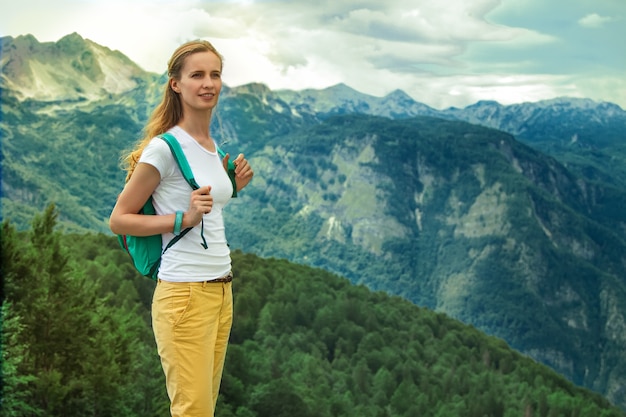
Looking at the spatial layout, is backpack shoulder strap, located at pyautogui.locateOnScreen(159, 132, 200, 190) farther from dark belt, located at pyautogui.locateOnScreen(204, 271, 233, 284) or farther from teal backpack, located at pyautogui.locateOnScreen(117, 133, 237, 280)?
dark belt, located at pyautogui.locateOnScreen(204, 271, 233, 284)

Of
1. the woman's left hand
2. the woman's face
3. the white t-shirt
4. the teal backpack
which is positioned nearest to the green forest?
the woman's left hand

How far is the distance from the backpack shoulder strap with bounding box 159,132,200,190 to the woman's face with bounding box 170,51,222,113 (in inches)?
12.2

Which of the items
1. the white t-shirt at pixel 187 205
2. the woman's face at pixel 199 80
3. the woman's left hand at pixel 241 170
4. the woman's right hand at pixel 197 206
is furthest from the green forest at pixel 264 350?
the woman's right hand at pixel 197 206

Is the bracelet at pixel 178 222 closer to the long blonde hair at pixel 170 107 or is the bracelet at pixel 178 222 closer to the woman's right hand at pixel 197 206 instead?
the woman's right hand at pixel 197 206

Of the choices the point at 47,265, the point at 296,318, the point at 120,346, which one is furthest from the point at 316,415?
the point at 296,318

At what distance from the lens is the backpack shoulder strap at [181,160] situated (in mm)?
4492

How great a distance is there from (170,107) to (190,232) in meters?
0.85

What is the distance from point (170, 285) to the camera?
448 cm

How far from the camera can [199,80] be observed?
4.68 m

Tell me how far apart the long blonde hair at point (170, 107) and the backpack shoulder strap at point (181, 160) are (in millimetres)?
235

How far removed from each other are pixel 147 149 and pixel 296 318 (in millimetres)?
114284

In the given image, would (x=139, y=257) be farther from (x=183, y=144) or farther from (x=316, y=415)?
(x=316, y=415)

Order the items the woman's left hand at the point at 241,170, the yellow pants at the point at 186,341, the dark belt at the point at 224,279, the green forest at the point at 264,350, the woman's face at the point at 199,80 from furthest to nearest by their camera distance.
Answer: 1. the green forest at the point at 264,350
2. the woman's left hand at the point at 241,170
3. the woman's face at the point at 199,80
4. the dark belt at the point at 224,279
5. the yellow pants at the point at 186,341

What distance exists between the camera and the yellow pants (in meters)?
4.46
